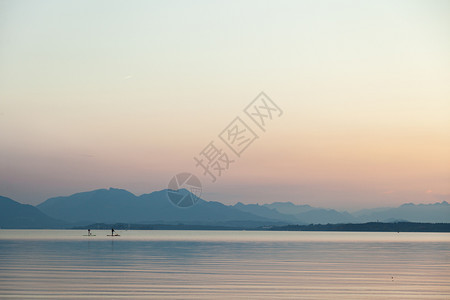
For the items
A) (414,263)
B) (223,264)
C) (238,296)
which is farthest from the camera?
(414,263)

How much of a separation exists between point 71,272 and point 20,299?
46.6 feet

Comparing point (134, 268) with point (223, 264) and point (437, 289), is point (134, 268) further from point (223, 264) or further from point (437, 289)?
point (437, 289)

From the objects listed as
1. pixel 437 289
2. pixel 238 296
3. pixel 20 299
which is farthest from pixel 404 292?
pixel 20 299

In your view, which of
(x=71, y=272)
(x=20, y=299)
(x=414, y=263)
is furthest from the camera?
(x=414, y=263)

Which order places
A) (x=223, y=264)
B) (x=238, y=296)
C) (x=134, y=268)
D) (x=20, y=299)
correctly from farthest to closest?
1. (x=223, y=264)
2. (x=134, y=268)
3. (x=238, y=296)
4. (x=20, y=299)

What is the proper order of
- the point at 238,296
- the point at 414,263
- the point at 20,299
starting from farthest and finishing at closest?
the point at 414,263
the point at 238,296
the point at 20,299

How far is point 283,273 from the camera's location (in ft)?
154

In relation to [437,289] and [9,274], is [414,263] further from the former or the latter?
[9,274]

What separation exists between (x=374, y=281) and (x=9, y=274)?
22600 millimetres

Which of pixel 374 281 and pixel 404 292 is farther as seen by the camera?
pixel 374 281

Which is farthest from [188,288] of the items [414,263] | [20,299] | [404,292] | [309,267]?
[414,263]

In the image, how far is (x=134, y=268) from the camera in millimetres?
49938

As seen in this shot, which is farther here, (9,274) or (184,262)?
(184,262)

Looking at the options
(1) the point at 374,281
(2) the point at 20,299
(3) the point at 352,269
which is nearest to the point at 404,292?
(1) the point at 374,281
